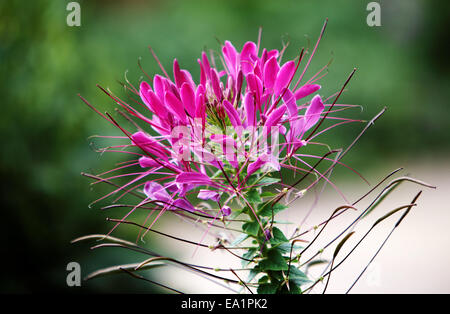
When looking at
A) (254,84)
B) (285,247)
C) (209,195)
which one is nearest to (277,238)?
(285,247)

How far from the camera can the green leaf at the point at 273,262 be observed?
627 millimetres

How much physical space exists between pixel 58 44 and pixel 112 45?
1912 millimetres

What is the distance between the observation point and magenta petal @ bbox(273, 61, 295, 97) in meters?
0.62

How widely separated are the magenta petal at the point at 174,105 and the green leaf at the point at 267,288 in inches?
11.2

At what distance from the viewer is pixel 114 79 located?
7.91ft

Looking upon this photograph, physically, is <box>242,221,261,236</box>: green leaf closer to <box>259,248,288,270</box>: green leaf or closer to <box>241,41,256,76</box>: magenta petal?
<box>259,248,288,270</box>: green leaf

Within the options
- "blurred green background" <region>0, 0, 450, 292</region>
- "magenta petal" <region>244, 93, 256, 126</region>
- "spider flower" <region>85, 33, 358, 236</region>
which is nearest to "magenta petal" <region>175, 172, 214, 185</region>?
"spider flower" <region>85, 33, 358, 236</region>

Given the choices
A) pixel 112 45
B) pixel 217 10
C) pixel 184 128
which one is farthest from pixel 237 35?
pixel 184 128

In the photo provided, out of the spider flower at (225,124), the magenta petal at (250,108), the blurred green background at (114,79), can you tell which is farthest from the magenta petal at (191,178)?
the blurred green background at (114,79)

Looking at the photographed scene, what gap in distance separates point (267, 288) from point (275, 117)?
0.26 meters

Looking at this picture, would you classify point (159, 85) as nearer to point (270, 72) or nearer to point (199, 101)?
point (199, 101)

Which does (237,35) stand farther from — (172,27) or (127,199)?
(127,199)

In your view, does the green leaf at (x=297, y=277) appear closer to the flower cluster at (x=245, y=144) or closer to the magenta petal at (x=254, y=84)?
the flower cluster at (x=245, y=144)

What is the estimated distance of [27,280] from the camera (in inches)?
68.3
